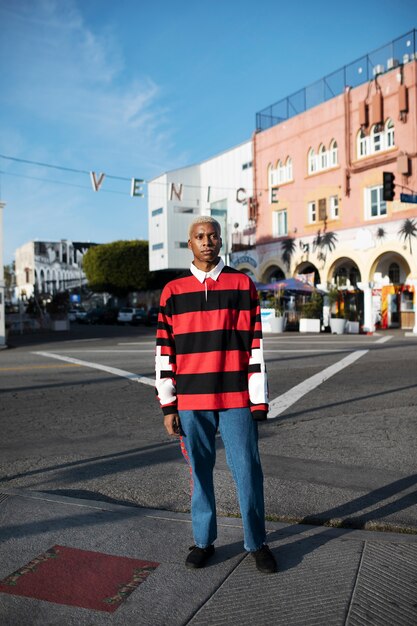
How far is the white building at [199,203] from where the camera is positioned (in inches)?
1652

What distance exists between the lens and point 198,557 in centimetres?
330

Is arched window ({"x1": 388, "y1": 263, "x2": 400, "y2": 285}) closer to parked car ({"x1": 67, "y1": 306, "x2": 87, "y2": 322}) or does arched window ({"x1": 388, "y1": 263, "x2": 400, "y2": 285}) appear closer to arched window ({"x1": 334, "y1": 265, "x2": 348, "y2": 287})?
arched window ({"x1": 334, "y1": 265, "x2": 348, "y2": 287})

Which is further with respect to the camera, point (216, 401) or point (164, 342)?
point (164, 342)

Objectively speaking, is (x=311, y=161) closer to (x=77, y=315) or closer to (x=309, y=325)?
(x=309, y=325)

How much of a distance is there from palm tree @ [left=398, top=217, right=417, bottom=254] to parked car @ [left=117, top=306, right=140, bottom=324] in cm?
2334

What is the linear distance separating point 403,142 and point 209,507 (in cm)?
2827

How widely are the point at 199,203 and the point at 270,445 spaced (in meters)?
43.9

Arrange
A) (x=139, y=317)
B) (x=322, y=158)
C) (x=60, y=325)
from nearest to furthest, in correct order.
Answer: (x=322, y=158), (x=60, y=325), (x=139, y=317)

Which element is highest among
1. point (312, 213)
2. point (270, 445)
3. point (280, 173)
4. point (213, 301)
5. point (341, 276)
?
point (280, 173)

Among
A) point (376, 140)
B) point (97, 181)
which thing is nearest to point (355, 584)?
point (97, 181)

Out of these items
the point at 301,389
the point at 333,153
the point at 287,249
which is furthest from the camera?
the point at 287,249

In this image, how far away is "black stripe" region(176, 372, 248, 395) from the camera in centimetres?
327

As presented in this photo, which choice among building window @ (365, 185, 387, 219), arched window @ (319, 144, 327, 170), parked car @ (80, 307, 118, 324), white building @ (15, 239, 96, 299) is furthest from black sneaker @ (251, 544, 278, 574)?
white building @ (15, 239, 96, 299)

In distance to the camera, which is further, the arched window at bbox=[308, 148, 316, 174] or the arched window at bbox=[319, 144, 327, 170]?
the arched window at bbox=[308, 148, 316, 174]
